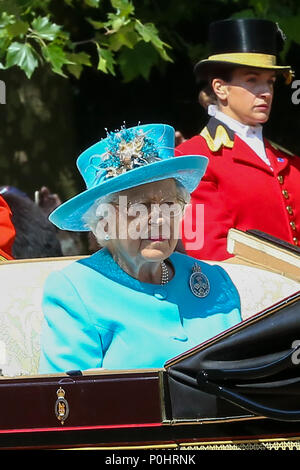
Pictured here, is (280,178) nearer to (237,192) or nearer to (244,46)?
(237,192)

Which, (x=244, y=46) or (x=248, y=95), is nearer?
(x=248, y=95)

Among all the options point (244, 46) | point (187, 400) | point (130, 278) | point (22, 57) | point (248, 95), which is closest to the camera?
point (187, 400)

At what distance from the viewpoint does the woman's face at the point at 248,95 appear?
5.09m

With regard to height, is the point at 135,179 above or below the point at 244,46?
below

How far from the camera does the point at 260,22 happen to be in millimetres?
5281

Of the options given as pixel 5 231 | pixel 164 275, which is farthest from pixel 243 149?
pixel 164 275

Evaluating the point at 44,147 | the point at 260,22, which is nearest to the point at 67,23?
the point at 44,147

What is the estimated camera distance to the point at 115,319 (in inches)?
142

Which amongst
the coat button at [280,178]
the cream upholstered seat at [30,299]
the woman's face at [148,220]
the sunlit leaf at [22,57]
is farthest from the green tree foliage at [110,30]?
the woman's face at [148,220]

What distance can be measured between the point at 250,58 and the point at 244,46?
0.31 ft

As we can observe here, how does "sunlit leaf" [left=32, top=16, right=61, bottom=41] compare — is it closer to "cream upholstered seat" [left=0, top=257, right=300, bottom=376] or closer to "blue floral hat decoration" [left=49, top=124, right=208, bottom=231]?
"cream upholstered seat" [left=0, top=257, right=300, bottom=376]

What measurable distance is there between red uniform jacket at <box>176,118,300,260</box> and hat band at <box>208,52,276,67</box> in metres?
0.26
